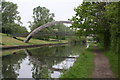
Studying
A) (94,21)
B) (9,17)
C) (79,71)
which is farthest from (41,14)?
(79,71)

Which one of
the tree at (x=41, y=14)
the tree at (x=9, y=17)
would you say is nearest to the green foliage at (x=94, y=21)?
the tree at (x=9, y=17)

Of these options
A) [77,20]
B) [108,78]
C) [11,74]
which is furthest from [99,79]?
[77,20]

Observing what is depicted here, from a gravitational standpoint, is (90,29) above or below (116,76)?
above

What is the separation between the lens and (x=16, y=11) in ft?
244

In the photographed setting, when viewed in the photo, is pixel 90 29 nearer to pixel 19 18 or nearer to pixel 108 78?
pixel 108 78

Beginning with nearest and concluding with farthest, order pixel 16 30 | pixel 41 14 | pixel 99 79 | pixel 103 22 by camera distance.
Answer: pixel 99 79 < pixel 103 22 < pixel 16 30 < pixel 41 14

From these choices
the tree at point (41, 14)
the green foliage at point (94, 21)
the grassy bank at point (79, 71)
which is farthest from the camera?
the tree at point (41, 14)

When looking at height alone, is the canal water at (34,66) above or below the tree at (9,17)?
below

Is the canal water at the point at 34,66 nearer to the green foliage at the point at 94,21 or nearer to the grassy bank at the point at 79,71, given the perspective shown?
the grassy bank at the point at 79,71

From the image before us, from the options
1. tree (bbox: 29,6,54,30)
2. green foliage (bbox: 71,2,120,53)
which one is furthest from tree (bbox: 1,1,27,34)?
green foliage (bbox: 71,2,120,53)

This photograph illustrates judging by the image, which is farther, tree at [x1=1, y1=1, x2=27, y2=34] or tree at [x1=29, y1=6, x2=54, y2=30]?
tree at [x1=29, y1=6, x2=54, y2=30]

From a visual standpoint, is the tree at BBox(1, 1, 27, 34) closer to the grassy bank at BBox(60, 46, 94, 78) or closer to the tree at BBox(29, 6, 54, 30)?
the tree at BBox(29, 6, 54, 30)

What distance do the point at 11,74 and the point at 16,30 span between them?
57.3m

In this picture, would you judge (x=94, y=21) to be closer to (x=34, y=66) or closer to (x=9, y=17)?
(x=34, y=66)
